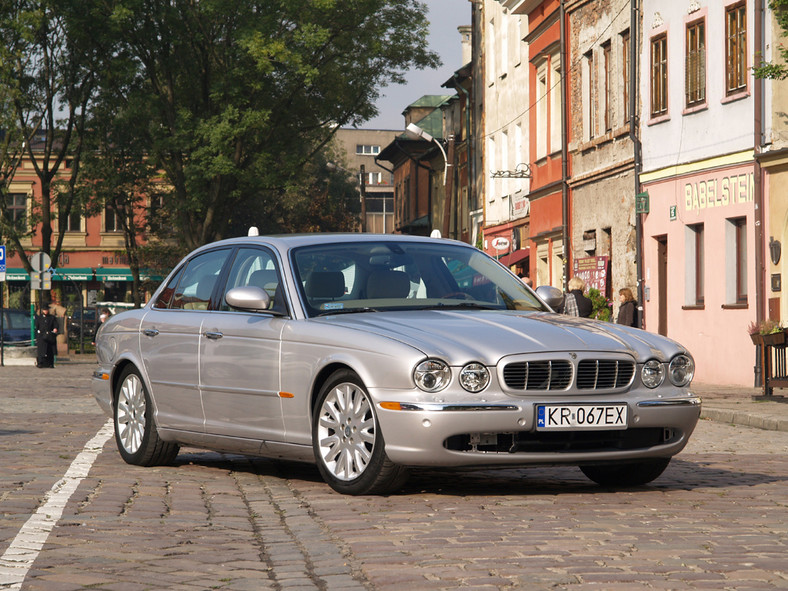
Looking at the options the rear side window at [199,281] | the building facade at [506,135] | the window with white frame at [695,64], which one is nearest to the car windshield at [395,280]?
the rear side window at [199,281]

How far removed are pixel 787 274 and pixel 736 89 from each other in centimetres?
359

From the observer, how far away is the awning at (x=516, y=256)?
41594 millimetres

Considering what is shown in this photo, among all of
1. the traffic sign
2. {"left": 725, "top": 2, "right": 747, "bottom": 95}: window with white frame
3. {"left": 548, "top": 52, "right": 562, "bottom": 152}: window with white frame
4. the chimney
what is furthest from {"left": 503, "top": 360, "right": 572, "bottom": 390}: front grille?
the chimney

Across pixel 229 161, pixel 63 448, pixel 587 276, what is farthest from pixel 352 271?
pixel 229 161

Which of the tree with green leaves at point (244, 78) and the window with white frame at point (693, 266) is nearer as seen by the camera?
the window with white frame at point (693, 266)

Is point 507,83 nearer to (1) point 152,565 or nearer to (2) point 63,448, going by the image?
(2) point 63,448

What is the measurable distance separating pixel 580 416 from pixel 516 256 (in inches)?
1358

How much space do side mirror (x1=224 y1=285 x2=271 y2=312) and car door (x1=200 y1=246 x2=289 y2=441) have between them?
13 cm

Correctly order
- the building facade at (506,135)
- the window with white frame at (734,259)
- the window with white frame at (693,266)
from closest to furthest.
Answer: the window with white frame at (734,259)
the window with white frame at (693,266)
the building facade at (506,135)

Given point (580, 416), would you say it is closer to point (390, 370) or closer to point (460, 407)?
point (460, 407)

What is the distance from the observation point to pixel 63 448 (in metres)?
12.2

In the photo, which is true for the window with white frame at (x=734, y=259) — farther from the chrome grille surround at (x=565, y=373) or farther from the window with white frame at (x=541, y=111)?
the chrome grille surround at (x=565, y=373)

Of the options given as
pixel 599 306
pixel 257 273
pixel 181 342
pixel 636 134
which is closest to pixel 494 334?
pixel 257 273

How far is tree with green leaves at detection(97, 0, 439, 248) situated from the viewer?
38094 mm
